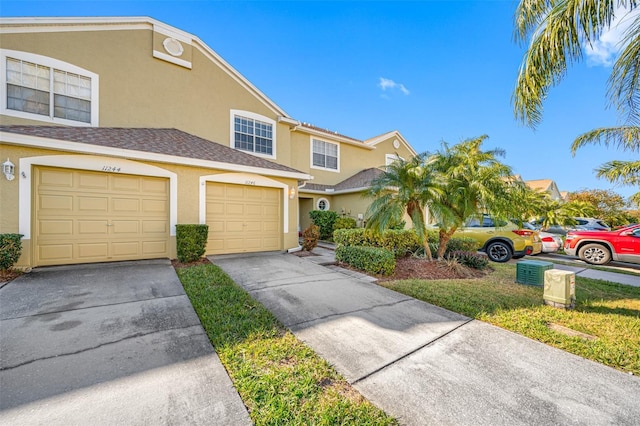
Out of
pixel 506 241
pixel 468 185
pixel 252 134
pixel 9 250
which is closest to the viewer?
pixel 9 250

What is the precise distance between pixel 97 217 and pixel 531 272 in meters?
11.1

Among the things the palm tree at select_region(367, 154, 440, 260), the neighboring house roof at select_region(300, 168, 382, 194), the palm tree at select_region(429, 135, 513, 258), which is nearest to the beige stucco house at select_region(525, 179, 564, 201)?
the neighboring house roof at select_region(300, 168, 382, 194)

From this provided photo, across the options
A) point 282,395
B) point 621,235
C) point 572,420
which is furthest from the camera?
point 621,235

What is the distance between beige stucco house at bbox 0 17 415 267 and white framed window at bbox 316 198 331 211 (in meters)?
5.17

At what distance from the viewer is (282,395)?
7.71 feet

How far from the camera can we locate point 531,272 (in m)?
6.20

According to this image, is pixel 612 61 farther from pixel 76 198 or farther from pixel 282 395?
pixel 76 198

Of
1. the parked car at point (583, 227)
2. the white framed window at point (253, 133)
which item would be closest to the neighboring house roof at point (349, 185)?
the white framed window at point (253, 133)

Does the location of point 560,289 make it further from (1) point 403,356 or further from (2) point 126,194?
(2) point 126,194

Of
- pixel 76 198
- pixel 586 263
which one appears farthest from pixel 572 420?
pixel 586 263

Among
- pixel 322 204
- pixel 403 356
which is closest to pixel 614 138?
pixel 403 356

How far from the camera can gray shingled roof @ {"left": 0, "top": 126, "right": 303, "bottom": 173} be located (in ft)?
21.6

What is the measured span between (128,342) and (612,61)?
→ 1041 centimetres

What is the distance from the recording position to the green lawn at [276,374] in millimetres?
2137
